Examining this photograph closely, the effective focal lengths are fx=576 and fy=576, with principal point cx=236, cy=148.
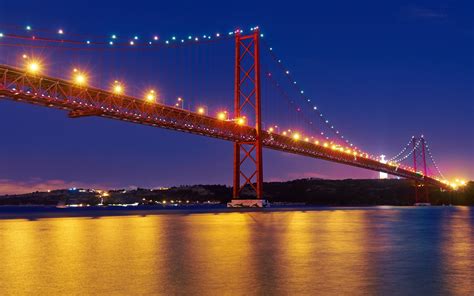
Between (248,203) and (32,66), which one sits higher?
(32,66)

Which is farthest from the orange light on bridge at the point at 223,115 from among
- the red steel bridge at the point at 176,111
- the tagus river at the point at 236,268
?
the tagus river at the point at 236,268

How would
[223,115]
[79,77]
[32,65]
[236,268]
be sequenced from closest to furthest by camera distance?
[236,268]
[32,65]
[79,77]
[223,115]

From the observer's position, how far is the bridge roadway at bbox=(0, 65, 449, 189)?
1592 inches

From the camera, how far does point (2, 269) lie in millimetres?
10211

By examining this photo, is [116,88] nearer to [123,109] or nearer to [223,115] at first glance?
[123,109]

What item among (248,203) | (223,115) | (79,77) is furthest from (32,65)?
(248,203)

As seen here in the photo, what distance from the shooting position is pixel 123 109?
169ft

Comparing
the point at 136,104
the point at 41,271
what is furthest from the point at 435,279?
the point at 136,104

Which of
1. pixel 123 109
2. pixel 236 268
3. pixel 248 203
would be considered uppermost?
pixel 123 109

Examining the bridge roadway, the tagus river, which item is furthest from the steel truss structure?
the tagus river

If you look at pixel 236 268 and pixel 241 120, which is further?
pixel 241 120

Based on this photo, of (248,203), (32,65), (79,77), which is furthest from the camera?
(248,203)

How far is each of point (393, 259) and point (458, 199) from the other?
12717 centimetres

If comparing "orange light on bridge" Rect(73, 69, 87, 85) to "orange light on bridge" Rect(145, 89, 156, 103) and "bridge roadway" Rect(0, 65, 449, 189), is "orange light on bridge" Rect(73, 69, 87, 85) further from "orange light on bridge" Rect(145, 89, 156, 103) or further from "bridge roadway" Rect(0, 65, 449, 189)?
"orange light on bridge" Rect(145, 89, 156, 103)
